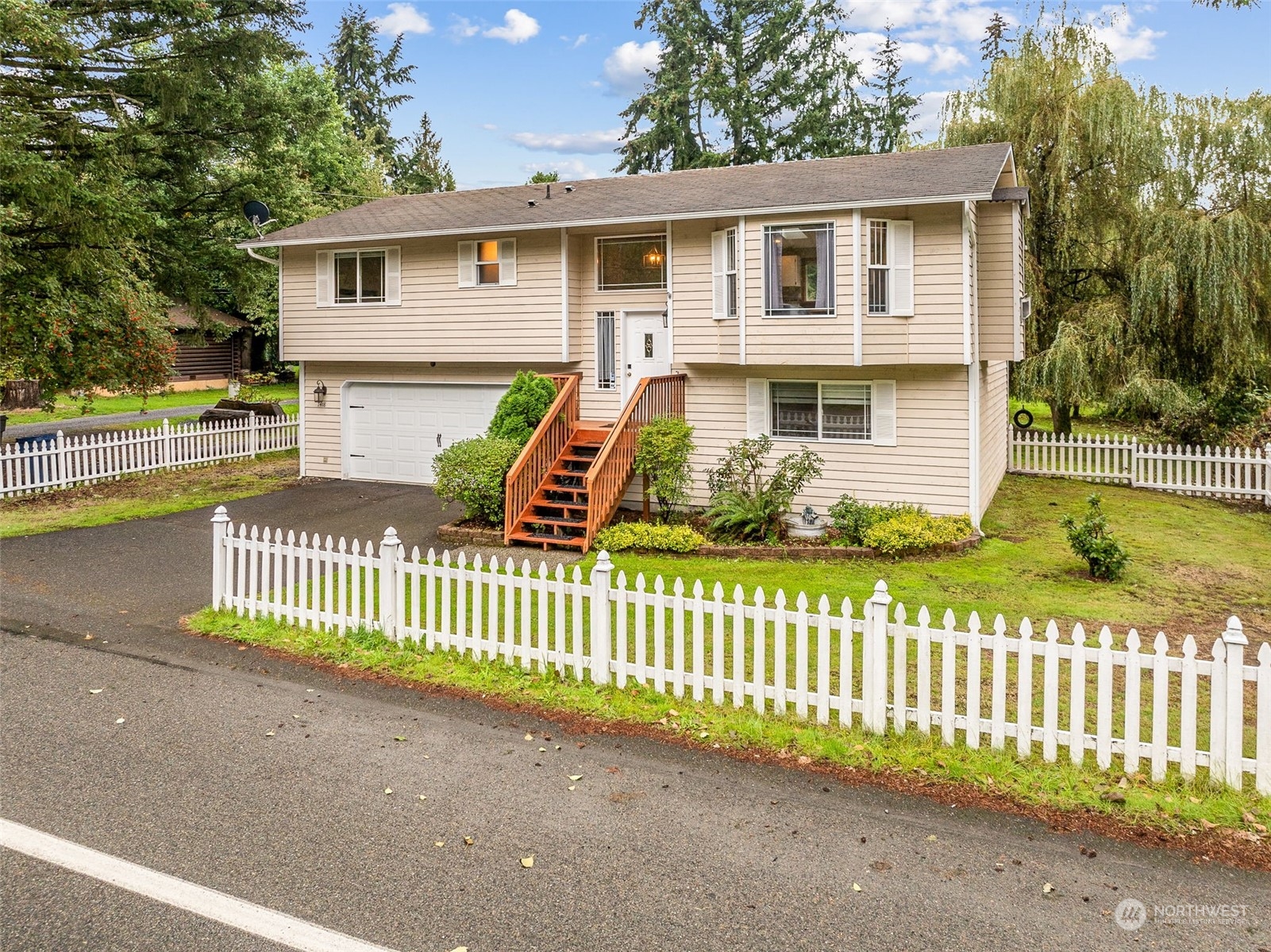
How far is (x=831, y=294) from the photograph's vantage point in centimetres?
1364

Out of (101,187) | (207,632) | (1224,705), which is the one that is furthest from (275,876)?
(101,187)

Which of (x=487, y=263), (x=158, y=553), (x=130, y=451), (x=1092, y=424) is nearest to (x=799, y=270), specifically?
(x=487, y=263)

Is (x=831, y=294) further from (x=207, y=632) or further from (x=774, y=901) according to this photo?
(x=774, y=901)

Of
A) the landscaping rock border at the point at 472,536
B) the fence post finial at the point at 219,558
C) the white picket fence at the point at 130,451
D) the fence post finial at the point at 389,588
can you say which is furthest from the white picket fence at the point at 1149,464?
the white picket fence at the point at 130,451

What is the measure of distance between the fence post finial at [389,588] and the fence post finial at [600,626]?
208cm

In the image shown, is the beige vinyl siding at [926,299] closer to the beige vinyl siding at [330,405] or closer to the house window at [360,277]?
the beige vinyl siding at [330,405]

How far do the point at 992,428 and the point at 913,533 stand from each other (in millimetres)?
6082

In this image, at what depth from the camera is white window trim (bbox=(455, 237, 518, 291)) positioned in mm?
17141

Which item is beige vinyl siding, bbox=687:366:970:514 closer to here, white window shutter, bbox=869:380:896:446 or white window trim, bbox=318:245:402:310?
white window shutter, bbox=869:380:896:446

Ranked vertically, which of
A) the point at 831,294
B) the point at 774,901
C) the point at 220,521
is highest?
the point at 831,294

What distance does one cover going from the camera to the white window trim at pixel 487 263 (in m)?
17.1

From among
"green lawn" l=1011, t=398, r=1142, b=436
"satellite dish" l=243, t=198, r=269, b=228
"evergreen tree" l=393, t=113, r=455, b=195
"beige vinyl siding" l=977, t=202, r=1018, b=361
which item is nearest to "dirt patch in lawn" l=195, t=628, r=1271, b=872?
"beige vinyl siding" l=977, t=202, r=1018, b=361

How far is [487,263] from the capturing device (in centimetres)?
1738

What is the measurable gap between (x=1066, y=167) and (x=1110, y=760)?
17.8 metres
